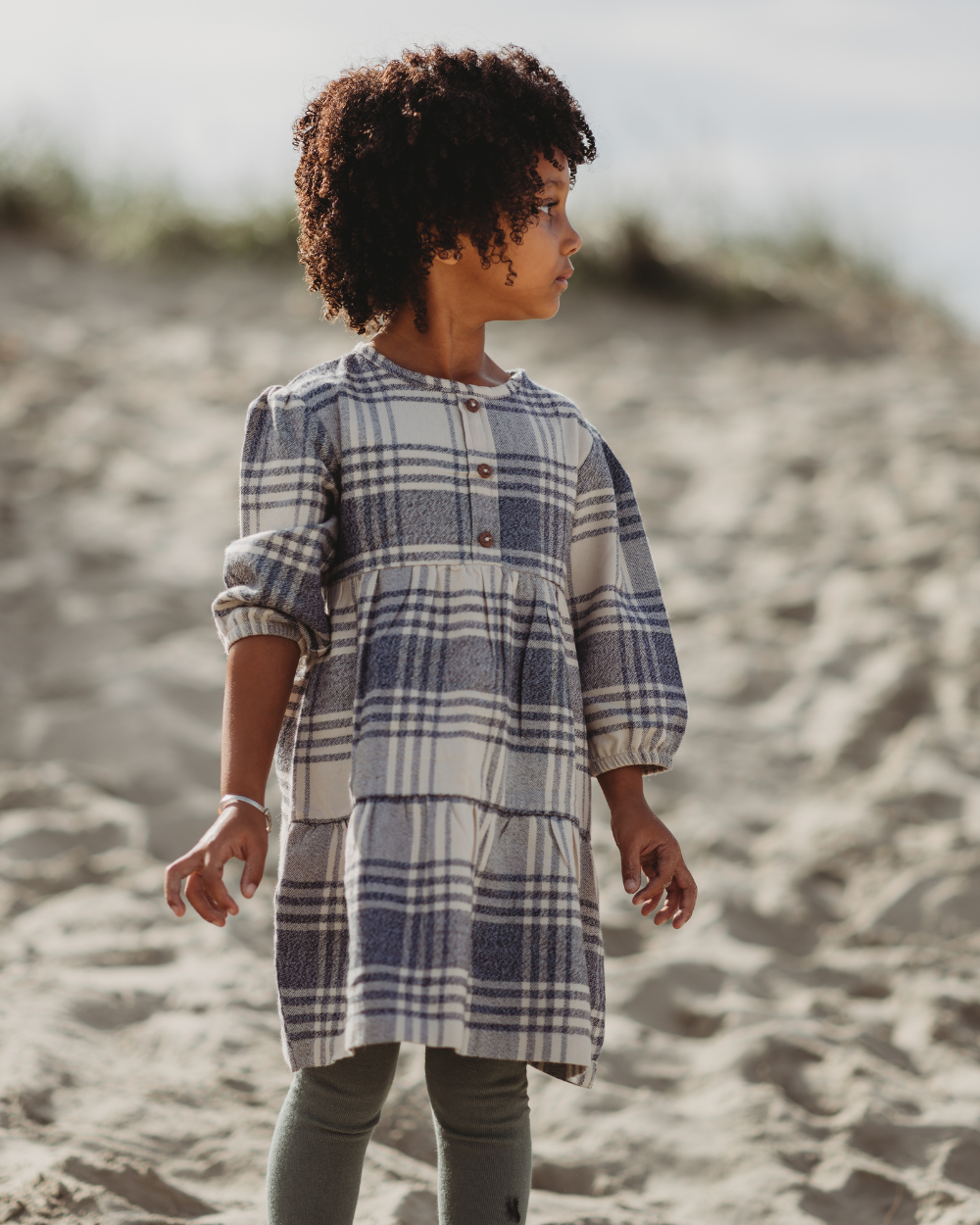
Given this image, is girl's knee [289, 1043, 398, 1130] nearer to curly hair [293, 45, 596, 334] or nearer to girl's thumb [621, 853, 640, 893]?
girl's thumb [621, 853, 640, 893]

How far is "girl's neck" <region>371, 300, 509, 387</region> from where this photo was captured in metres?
1.59

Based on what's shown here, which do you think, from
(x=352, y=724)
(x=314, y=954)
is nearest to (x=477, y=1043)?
(x=314, y=954)

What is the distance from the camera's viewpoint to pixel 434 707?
1.43m

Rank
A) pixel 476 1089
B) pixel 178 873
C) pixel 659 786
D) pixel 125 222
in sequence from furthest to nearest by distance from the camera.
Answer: pixel 125 222 → pixel 659 786 → pixel 476 1089 → pixel 178 873

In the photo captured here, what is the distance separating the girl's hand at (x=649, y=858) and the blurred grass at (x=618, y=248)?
5.41m

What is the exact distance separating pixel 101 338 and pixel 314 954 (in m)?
5.31

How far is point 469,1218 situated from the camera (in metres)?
1.48

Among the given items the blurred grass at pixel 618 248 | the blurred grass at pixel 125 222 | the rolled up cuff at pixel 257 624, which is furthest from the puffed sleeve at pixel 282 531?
the blurred grass at pixel 125 222

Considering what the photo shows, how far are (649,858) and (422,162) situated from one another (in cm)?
84

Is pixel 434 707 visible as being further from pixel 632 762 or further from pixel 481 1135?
pixel 481 1135

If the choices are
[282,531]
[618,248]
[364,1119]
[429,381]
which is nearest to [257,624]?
[282,531]

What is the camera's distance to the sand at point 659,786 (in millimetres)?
2131

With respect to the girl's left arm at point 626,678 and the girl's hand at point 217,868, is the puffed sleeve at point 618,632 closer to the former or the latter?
the girl's left arm at point 626,678

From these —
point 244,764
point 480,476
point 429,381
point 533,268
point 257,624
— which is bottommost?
point 244,764
